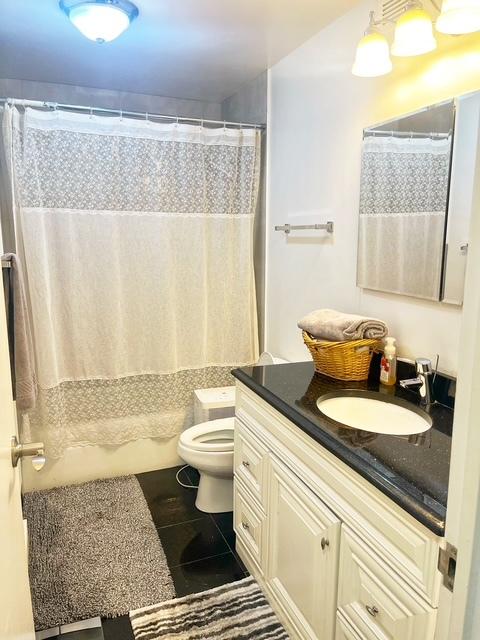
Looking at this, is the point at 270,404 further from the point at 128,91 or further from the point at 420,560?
the point at 128,91

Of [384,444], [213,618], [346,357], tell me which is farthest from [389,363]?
[213,618]

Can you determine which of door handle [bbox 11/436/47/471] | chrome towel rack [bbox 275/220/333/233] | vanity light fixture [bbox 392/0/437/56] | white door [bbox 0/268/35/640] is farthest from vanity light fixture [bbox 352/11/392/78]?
door handle [bbox 11/436/47/471]

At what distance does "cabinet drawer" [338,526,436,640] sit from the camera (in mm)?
1007

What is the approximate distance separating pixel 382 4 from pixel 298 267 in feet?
3.88

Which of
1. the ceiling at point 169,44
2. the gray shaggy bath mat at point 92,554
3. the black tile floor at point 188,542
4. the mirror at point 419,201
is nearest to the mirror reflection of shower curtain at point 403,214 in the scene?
the mirror at point 419,201

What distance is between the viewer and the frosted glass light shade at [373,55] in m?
1.54

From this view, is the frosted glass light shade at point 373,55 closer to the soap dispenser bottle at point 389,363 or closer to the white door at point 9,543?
the soap dispenser bottle at point 389,363

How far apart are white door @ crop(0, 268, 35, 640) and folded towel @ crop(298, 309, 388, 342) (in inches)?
46.4

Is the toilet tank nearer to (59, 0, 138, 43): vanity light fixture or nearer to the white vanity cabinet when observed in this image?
the white vanity cabinet

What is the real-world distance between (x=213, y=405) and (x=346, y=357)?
3.51 ft

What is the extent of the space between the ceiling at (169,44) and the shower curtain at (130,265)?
1.06 feet

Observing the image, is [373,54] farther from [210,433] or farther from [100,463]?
[100,463]

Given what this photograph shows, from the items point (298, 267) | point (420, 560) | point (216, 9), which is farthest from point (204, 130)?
point (420, 560)

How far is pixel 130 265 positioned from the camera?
255 centimetres
